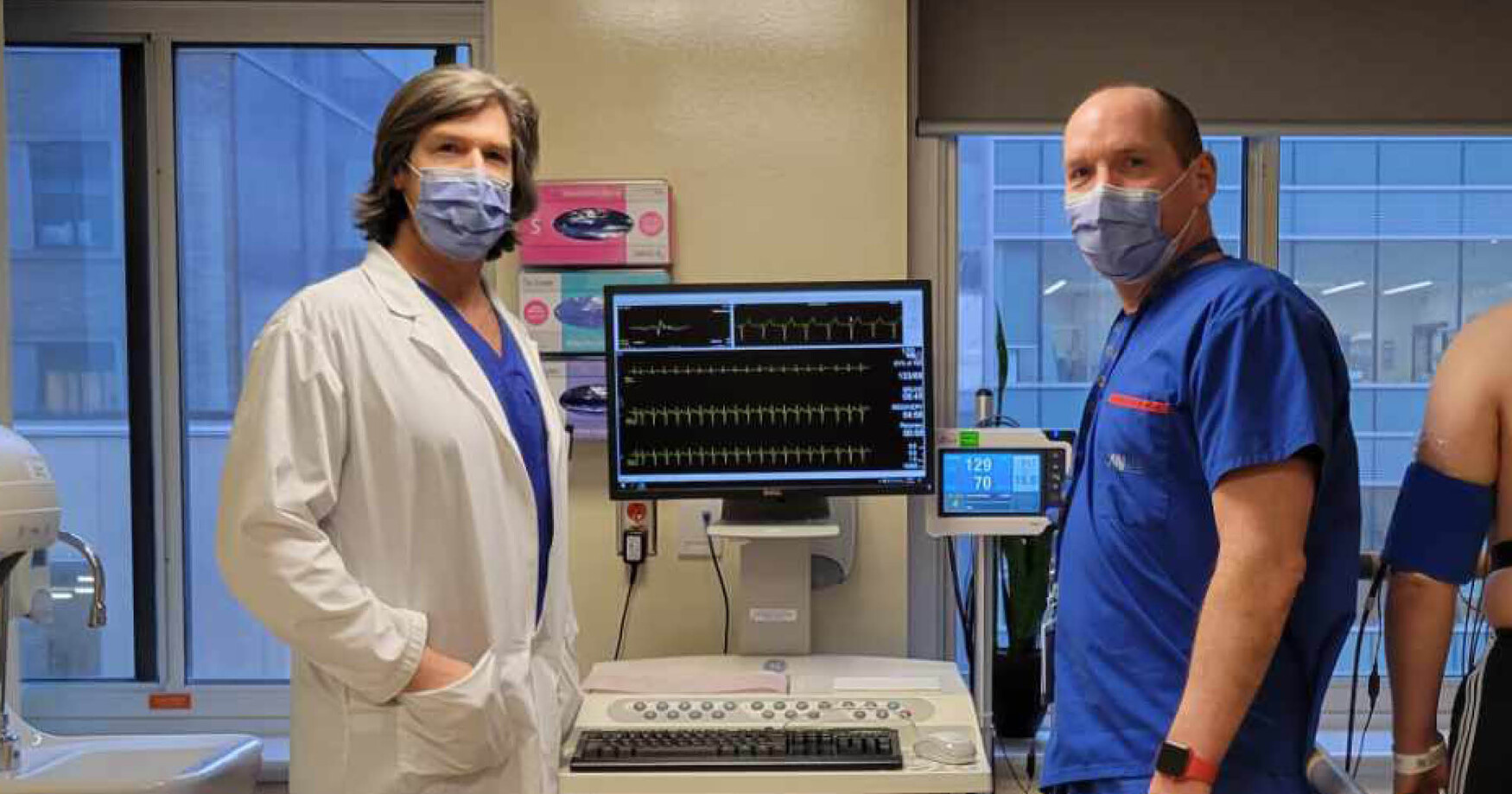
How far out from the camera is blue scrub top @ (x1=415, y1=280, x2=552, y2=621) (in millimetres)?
1699

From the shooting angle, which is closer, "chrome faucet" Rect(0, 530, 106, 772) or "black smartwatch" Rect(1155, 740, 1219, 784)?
"black smartwatch" Rect(1155, 740, 1219, 784)

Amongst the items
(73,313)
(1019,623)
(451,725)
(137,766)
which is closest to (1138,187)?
(451,725)

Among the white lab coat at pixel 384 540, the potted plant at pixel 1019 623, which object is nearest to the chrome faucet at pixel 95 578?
the white lab coat at pixel 384 540

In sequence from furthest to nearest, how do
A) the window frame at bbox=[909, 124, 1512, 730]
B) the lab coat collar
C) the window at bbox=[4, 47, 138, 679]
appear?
1. the window at bbox=[4, 47, 138, 679]
2. the window frame at bbox=[909, 124, 1512, 730]
3. the lab coat collar

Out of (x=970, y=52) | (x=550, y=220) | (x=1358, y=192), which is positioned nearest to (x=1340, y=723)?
(x=1358, y=192)

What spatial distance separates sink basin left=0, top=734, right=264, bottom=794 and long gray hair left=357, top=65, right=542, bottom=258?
3.10 ft

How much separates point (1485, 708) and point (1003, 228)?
1.84 metres

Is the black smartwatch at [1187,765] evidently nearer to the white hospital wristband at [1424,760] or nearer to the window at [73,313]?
the white hospital wristband at [1424,760]

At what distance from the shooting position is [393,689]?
4.83ft

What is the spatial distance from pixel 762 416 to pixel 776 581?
0.34 metres

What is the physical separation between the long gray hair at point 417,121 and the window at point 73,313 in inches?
60.4

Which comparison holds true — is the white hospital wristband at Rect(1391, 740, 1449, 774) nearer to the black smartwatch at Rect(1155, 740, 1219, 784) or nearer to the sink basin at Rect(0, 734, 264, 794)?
the black smartwatch at Rect(1155, 740, 1219, 784)

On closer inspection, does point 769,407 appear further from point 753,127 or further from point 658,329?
point 753,127

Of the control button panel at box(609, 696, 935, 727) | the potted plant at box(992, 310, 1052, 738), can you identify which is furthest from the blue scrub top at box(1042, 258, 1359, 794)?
the potted plant at box(992, 310, 1052, 738)
